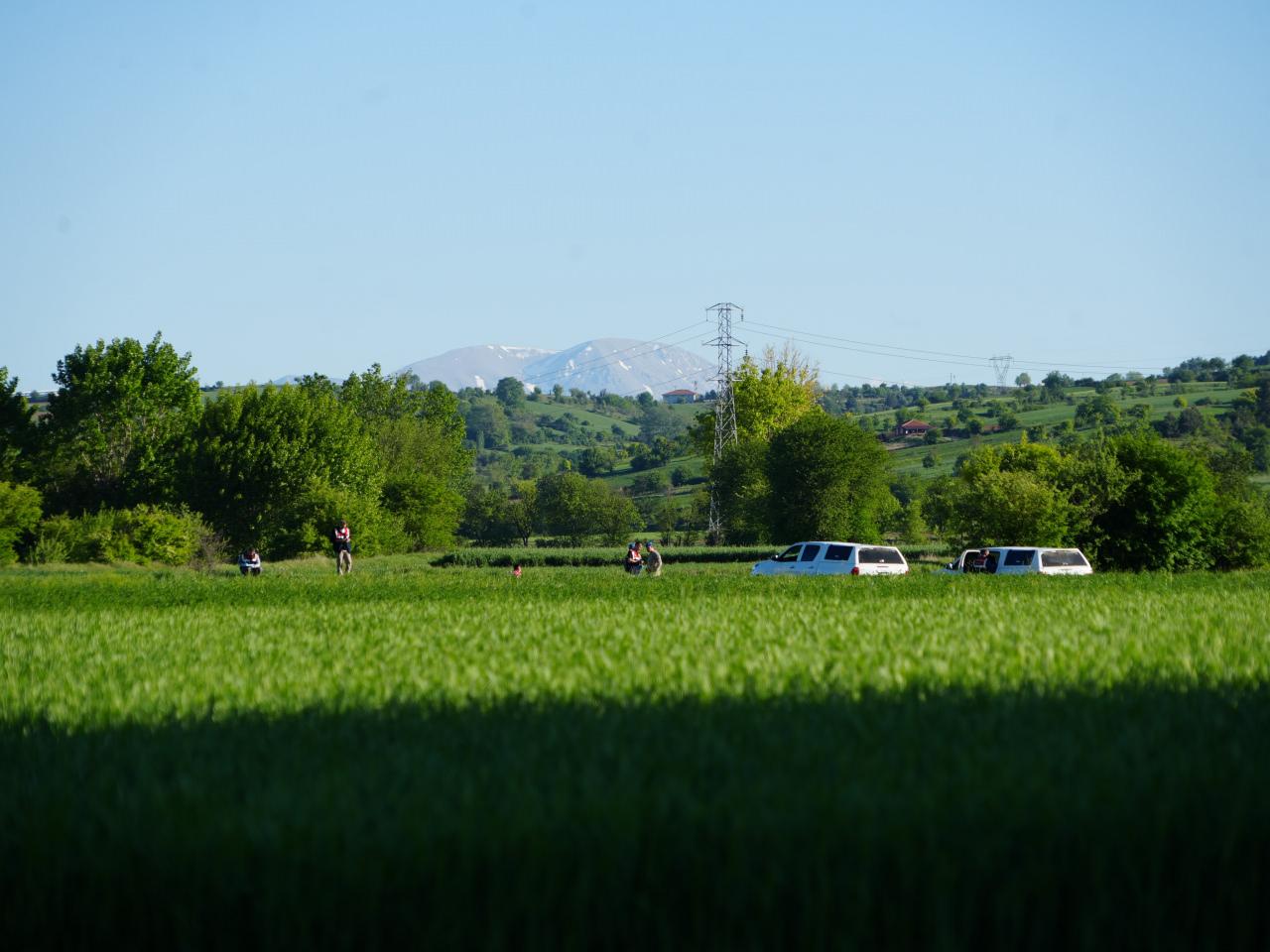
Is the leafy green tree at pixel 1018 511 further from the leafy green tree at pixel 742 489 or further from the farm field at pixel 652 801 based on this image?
the leafy green tree at pixel 742 489

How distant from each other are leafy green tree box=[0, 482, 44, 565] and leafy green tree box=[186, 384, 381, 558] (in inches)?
422

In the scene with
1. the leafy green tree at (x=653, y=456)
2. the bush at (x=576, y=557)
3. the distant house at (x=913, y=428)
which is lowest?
the bush at (x=576, y=557)

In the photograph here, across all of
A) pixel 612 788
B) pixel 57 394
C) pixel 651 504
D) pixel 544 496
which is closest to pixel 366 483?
pixel 57 394

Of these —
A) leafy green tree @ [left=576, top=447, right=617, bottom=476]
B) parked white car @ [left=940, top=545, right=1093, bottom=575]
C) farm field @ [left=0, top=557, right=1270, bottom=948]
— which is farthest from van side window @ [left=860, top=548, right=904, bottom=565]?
leafy green tree @ [left=576, top=447, right=617, bottom=476]

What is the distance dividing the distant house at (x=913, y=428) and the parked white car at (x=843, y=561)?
14646 centimetres

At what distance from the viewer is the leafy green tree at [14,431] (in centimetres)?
7338

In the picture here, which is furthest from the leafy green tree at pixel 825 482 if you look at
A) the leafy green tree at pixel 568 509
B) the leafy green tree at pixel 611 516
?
the leafy green tree at pixel 568 509

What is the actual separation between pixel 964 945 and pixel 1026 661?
263 inches

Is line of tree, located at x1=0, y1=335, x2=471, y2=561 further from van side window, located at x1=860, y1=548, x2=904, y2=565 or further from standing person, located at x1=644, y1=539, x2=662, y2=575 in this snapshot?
van side window, located at x1=860, y1=548, x2=904, y2=565

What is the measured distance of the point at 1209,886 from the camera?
6.14 m

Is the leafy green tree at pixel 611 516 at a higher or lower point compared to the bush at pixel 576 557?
higher

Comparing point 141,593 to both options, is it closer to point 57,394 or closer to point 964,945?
point 964,945

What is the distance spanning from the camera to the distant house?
183 m

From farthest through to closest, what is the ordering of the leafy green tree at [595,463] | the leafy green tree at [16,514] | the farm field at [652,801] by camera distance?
the leafy green tree at [595,463], the leafy green tree at [16,514], the farm field at [652,801]
